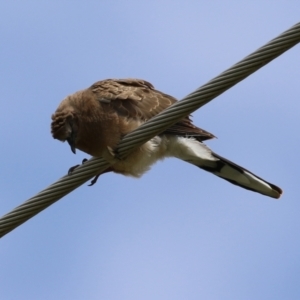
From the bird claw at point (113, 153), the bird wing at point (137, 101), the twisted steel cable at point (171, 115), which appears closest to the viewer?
the twisted steel cable at point (171, 115)

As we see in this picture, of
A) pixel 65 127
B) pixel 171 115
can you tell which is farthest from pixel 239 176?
pixel 171 115

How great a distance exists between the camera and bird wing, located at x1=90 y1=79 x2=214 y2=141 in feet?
26.6

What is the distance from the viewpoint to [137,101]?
8.28m

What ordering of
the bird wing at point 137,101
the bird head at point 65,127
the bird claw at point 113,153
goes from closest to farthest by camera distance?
1. the bird claw at point 113,153
2. the bird head at point 65,127
3. the bird wing at point 137,101

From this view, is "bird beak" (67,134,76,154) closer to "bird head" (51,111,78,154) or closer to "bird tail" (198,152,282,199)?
"bird head" (51,111,78,154)

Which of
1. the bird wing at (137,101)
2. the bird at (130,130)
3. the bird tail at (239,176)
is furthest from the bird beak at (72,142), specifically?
the bird tail at (239,176)

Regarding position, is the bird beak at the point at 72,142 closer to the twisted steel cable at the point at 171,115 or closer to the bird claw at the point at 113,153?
the bird claw at the point at 113,153

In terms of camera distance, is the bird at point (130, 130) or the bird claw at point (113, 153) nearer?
the bird claw at point (113, 153)

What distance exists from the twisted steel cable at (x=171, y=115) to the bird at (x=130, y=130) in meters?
1.31

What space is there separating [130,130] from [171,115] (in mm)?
2037

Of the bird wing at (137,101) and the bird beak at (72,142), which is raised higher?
the bird wing at (137,101)

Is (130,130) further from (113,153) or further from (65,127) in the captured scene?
(113,153)

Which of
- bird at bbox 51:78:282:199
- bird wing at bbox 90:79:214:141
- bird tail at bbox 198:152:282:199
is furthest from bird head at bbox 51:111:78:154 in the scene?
bird tail at bbox 198:152:282:199

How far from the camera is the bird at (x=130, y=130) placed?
7754mm
